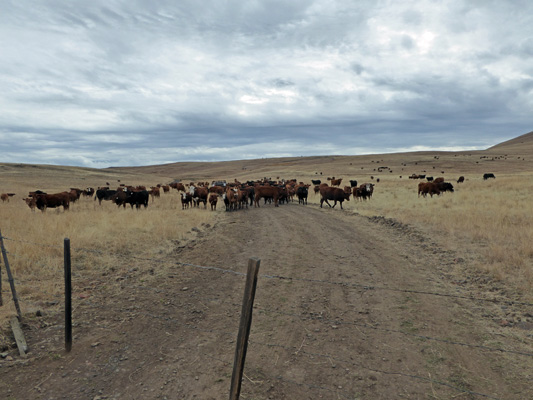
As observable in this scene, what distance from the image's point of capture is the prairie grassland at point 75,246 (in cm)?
735


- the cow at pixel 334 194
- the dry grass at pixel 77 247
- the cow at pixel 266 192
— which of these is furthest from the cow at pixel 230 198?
the dry grass at pixel 77 247

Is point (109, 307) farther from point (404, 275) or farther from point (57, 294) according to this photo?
point (404, 275)

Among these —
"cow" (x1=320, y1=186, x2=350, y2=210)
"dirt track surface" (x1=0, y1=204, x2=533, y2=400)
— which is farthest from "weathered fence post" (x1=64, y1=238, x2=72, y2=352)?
"cow" (x1=320, y1=186, x2=350, y2=210)

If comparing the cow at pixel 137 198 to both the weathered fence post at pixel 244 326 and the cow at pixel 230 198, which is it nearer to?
the cow at pixel 230 198

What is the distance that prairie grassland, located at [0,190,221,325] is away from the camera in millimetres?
7348

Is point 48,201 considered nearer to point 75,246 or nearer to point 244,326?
point 75,246

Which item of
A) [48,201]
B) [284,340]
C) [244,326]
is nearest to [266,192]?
[48,201]

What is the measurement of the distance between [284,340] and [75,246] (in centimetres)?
801

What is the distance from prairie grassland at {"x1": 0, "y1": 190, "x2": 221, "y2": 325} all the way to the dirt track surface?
2.28 ft

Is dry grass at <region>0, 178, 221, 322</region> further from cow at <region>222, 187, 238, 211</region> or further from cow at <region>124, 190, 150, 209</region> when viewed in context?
cow at <region>222, 187, 238, 211</region>

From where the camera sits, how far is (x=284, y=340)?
521 cm

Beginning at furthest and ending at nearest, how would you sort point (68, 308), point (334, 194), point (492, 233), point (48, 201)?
point (334, 194) < point (48, 201) < point (492, 233) < point (68, 308)

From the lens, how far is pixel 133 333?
5594mm

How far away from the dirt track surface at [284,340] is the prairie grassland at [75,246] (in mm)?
696
